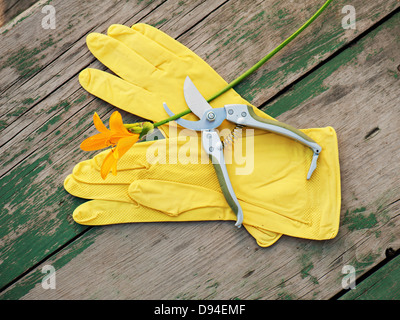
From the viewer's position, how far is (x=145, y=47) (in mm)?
1123

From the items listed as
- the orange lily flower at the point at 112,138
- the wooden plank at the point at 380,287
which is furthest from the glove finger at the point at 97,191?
the wooden plank at the point at 380,287

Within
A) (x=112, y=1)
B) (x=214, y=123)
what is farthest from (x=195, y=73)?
(x=112, y=1)

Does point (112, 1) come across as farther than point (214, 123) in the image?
Yes

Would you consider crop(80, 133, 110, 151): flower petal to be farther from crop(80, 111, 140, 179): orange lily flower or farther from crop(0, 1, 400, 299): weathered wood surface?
crop(0, 1, 400, 299): weathered wood surface

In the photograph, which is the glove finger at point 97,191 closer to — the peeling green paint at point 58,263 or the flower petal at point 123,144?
the peeling green paint at point 58,263

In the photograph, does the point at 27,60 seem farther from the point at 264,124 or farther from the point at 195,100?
the point at 264,124

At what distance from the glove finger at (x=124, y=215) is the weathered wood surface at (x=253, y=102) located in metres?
0.03

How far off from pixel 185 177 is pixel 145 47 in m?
0.47

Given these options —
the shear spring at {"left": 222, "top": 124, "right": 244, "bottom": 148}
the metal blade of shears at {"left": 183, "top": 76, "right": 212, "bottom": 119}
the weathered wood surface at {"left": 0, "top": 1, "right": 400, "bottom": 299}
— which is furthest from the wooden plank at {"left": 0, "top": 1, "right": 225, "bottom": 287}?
the shear spring at {"left": 222, "top": 124, "right": 244, "bottom": 148}

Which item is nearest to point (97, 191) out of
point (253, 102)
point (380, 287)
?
point (253, 102)

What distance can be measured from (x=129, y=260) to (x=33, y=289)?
1.15 feet

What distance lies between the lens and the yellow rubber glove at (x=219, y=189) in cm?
109

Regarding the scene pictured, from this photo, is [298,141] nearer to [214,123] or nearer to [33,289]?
[214,123]

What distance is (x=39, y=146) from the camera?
1148 mm
